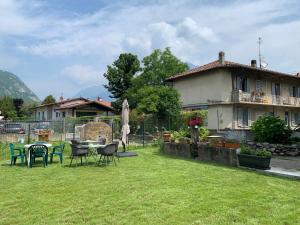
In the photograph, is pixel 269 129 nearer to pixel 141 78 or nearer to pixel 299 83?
pixel 299 83

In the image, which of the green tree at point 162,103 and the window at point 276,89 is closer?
the green tree at point 162,103

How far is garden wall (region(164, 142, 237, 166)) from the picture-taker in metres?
11.6

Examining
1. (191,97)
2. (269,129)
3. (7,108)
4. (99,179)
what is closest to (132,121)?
(191,97)

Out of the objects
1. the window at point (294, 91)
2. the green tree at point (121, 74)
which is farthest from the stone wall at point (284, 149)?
the green tree at point (121, 74)

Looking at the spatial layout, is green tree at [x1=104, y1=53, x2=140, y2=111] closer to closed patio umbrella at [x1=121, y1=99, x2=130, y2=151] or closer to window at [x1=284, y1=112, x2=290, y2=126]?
window at [x1=284, y1=112, x2=290, y2=126]

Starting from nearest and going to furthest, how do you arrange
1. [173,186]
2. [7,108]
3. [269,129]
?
[173,186]
[269,129]
[7,108]

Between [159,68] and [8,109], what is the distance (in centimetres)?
3403

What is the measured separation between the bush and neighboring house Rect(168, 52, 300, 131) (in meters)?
9.09

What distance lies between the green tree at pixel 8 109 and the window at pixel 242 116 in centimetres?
4359

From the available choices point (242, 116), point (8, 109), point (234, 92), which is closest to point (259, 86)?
point (242, 116)

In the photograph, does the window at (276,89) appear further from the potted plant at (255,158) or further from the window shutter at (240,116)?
the potted plant at (255,158)

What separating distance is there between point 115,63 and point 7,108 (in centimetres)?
2742

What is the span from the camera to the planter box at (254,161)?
10.3m

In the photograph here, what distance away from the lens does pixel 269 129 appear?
15984 mm
